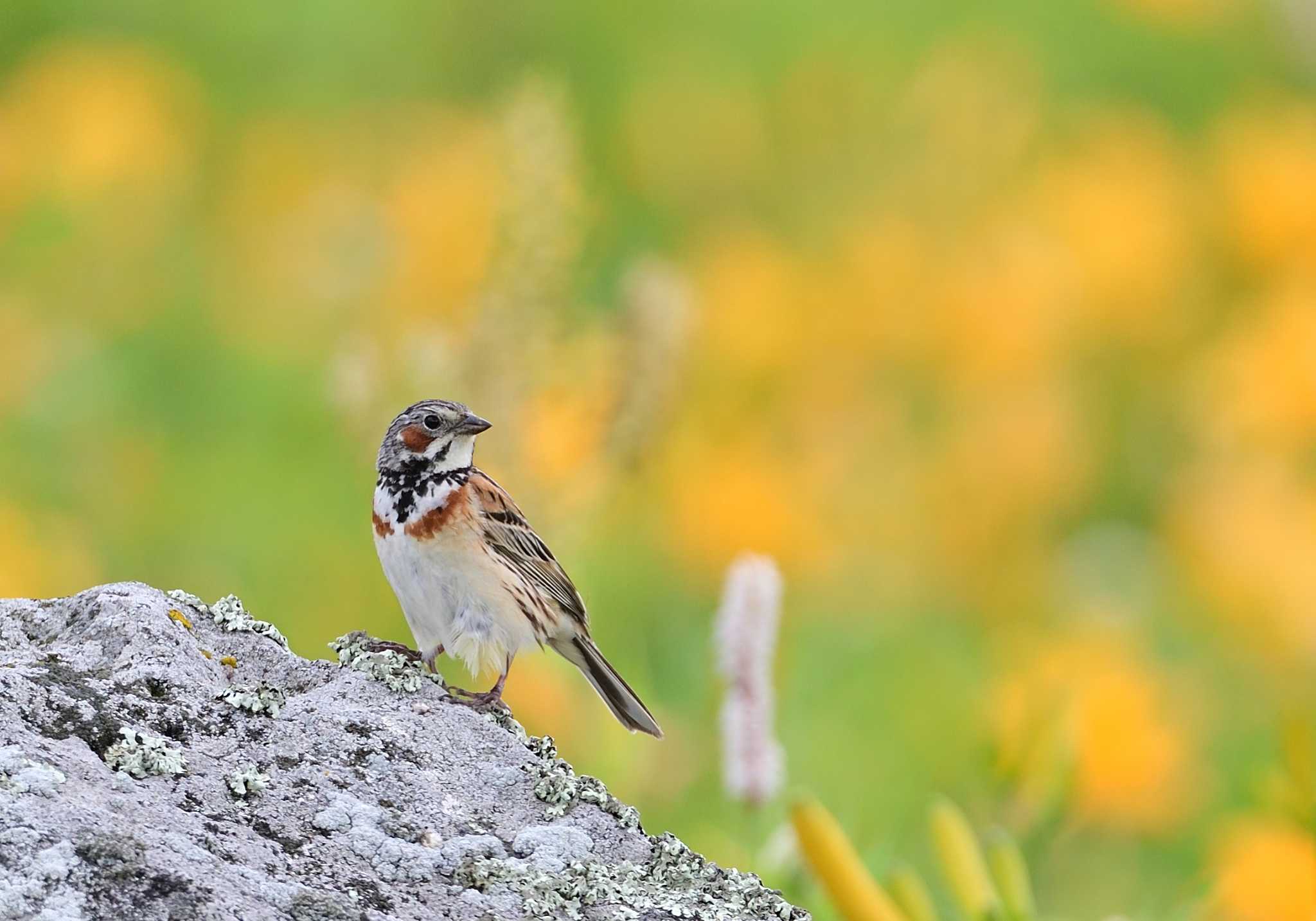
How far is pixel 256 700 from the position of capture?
2676 millimetres

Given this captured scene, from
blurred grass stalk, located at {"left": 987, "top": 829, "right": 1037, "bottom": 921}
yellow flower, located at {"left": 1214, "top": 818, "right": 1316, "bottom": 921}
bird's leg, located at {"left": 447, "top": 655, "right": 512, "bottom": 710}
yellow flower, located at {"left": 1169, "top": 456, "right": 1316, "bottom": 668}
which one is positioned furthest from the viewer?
yellow flower, located at {"left": 1169, "top": 456, "right": 1316, "bottom": 668}

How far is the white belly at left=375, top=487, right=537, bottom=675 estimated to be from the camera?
3756 mm

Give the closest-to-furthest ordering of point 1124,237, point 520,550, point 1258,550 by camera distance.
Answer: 1. point 520,550
2. point 1258,550
3. point 1124,237

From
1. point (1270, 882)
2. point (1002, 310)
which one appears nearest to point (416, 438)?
point (1270, 882)

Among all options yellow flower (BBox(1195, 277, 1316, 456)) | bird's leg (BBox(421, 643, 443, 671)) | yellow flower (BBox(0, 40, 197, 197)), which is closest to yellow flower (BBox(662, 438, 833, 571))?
yellow flower (BBox(1195, 277, 1316, 456))

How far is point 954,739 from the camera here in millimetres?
7125

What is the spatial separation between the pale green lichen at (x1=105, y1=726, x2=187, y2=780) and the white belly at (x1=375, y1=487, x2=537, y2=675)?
1.25m

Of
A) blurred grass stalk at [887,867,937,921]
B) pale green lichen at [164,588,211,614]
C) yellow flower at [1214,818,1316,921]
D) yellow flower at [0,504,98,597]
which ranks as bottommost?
blurred grass stalk at [887,867,937,921]

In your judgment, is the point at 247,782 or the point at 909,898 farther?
the point at 909,898

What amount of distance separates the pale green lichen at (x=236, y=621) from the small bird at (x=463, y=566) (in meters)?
0.71

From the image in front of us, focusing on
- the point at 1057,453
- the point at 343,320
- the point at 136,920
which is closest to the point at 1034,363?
the point at 1057,453

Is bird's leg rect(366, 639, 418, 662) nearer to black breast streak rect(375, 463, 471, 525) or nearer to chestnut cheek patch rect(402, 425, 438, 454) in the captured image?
black breast streak rect(375, 463, 471, 525)

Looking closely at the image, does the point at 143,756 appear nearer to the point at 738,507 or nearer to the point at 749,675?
the point at 749,675

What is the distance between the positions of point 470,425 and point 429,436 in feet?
0.28
